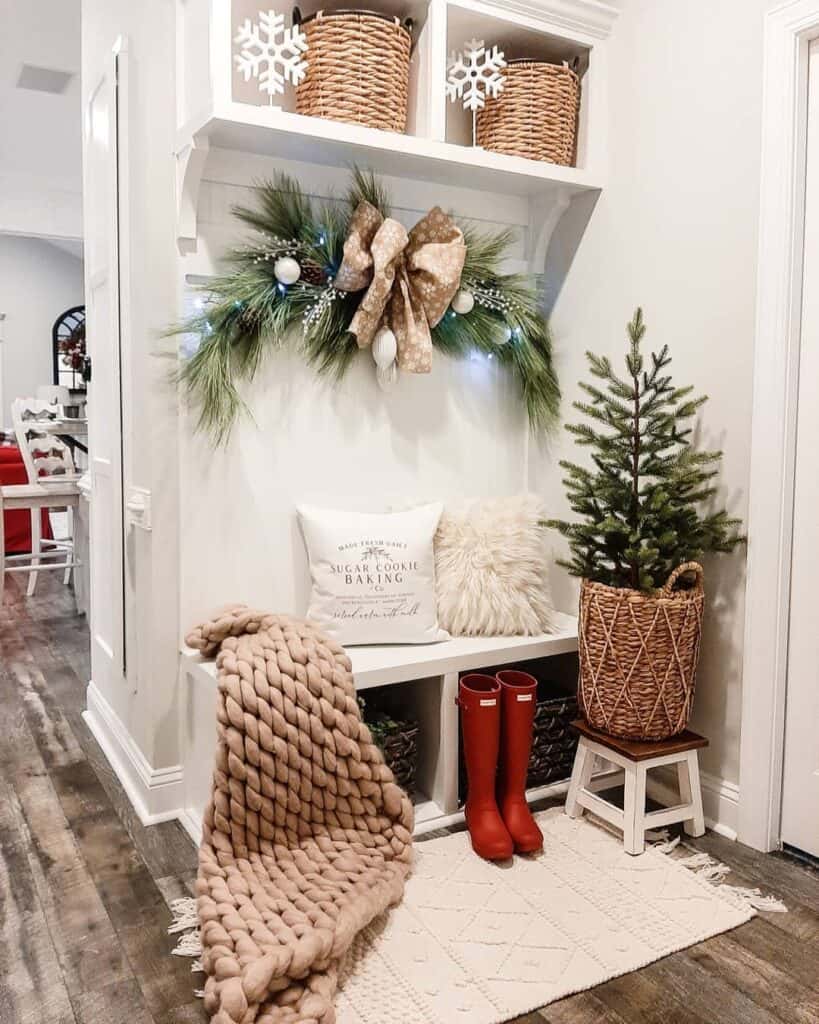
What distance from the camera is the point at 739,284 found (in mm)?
2045

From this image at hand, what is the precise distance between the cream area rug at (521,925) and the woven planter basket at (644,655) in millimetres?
300

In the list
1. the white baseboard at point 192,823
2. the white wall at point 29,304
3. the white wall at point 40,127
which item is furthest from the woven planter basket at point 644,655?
the white wall at point 29,304

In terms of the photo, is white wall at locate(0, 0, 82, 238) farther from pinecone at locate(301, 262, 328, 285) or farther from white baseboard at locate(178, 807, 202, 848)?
white baseboard at locate(178, 807, 202, 848)

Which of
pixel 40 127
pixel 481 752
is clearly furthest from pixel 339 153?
pixel 40 127

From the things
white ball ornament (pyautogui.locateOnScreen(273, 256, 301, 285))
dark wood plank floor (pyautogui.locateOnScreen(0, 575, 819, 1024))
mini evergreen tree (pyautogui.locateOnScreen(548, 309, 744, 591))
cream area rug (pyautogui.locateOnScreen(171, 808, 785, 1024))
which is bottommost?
dark wood plank floor (pyautogui.locateOnScreen(0, 575, 819, 1024))

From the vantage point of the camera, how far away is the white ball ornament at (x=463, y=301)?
235cm

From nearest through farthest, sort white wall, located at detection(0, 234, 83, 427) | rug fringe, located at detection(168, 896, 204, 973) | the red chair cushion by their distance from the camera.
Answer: rug fringe, located at detection(168, 896, 204, 973) → the red chair cushion → white wall, located at detection(0, 234, 83, 427)

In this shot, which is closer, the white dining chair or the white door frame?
the white door frame

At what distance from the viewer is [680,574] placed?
6.68 feet

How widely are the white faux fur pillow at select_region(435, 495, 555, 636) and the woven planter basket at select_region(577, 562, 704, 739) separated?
29 centimetres

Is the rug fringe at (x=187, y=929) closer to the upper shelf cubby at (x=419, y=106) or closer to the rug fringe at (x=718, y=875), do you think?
the rug fringe at (x=718, y=875)

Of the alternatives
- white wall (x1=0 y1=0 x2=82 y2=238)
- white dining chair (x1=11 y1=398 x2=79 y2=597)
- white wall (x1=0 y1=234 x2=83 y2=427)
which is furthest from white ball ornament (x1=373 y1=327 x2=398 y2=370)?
white wall (x1=0 y1=234 x2=83 y2=427)

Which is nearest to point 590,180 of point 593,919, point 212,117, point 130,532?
point 212,117

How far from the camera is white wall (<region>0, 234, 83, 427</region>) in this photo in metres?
8.66
